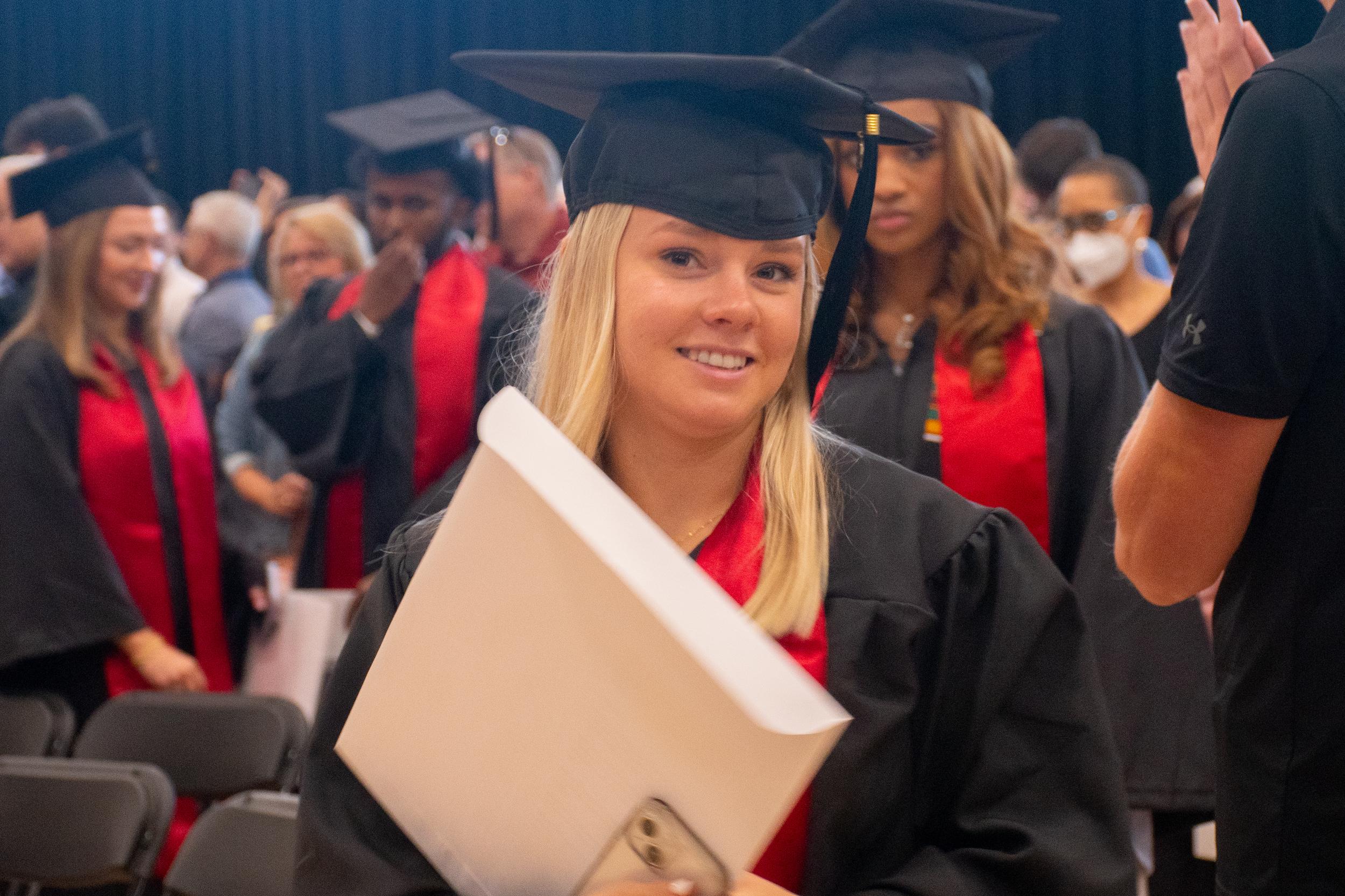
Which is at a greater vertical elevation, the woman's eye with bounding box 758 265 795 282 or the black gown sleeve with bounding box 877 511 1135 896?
the woman's eye with bounding box 758 265 795 282

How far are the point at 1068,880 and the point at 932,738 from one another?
0.21 meters

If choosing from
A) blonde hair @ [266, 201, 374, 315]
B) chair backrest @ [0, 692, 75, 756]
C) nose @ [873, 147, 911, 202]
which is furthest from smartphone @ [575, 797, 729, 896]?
blonde hair @ [266, 201, 374, 315]

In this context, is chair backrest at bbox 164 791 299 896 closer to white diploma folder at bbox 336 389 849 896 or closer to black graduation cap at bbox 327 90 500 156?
white diploma folder at bbox 336 389 849 896

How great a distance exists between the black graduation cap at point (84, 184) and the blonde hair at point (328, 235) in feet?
4.70

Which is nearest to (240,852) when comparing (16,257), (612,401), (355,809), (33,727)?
(355,809)

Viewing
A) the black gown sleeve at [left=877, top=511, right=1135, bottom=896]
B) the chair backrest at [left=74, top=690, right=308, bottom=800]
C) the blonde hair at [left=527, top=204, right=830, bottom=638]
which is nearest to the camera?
the black gown sleeve at [left=877, top=511, right=1135, bottom=896]

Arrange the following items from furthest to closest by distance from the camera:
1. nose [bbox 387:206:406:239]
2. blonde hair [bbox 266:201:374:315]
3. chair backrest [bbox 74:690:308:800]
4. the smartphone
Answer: blonde hair [bbox 266:201:374:315]
nose [bbox 387:206:406:239]
chair backrest [bbox 74:690:308:800]
the smartphone

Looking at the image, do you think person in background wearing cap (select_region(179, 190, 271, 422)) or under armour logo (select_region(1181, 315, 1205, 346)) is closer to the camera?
under armour logo (select_region(1181, 315, 1205, 346))

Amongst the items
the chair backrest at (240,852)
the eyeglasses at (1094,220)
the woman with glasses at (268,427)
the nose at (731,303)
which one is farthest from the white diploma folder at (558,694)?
the eyeglasses at (1094,220)

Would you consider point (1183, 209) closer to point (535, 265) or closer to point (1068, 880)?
point (535, 265)

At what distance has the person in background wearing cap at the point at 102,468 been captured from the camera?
12.0 ft

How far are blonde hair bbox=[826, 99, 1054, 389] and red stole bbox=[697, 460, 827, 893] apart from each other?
1081mm

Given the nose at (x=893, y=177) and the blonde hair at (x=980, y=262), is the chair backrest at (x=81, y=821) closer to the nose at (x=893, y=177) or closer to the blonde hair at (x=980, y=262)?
the blonde hair at (x=980, y=262)

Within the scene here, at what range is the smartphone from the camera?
49.9 inches
